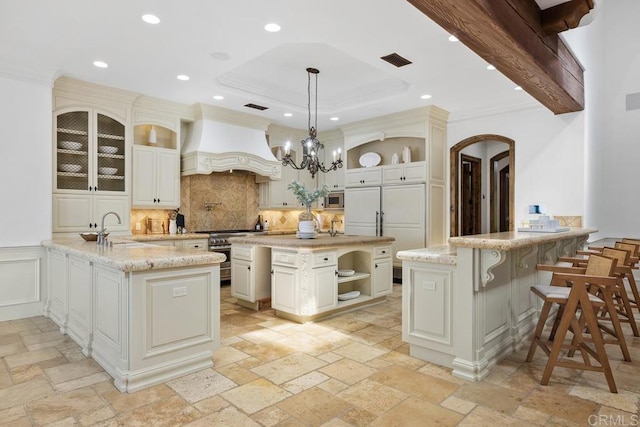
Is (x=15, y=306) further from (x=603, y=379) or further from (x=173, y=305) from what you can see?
(x=603, y=379)

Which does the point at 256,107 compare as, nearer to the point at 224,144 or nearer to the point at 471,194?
→ the point at 224,144

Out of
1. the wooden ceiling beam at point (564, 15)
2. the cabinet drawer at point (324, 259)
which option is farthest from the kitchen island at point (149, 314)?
the wooden ceiling beam at point (564, 15)

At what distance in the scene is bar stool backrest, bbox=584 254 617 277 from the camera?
2.64 metres

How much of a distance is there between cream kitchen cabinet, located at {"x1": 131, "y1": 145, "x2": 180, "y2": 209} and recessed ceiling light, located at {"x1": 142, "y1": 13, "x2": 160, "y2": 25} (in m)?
2.50

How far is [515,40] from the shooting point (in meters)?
2.76

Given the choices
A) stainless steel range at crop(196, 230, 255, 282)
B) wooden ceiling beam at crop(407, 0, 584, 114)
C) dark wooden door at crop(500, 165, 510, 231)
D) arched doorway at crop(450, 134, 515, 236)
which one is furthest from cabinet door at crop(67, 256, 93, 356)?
dark wooden door at crop(500, 165, 510, 231)

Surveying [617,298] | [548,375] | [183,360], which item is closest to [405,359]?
[548,375]

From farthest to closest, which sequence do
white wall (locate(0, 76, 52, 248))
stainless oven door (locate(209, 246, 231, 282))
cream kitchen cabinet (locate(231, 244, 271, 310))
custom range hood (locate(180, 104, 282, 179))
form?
stainless oven door (locate(209, 246, 231, 282)) → custom range hood (locate(180, 104, 282, 179)) → cream kitchen cabinet (locate(231, 244, 271, 310)) → white wall (locate(0, 76, 52, 248))

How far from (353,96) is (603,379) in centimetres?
473

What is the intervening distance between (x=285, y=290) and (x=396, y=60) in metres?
2.81

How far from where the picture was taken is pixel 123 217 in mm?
5281

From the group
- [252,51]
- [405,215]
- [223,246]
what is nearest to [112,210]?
[223,246]

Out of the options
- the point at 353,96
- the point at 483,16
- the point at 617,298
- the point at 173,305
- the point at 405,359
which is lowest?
the point at 405,359

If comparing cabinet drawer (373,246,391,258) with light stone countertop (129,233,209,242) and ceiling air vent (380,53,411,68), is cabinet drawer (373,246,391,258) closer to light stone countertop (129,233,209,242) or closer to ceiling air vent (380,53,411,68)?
ceiling air vent (380,53,411,68)
